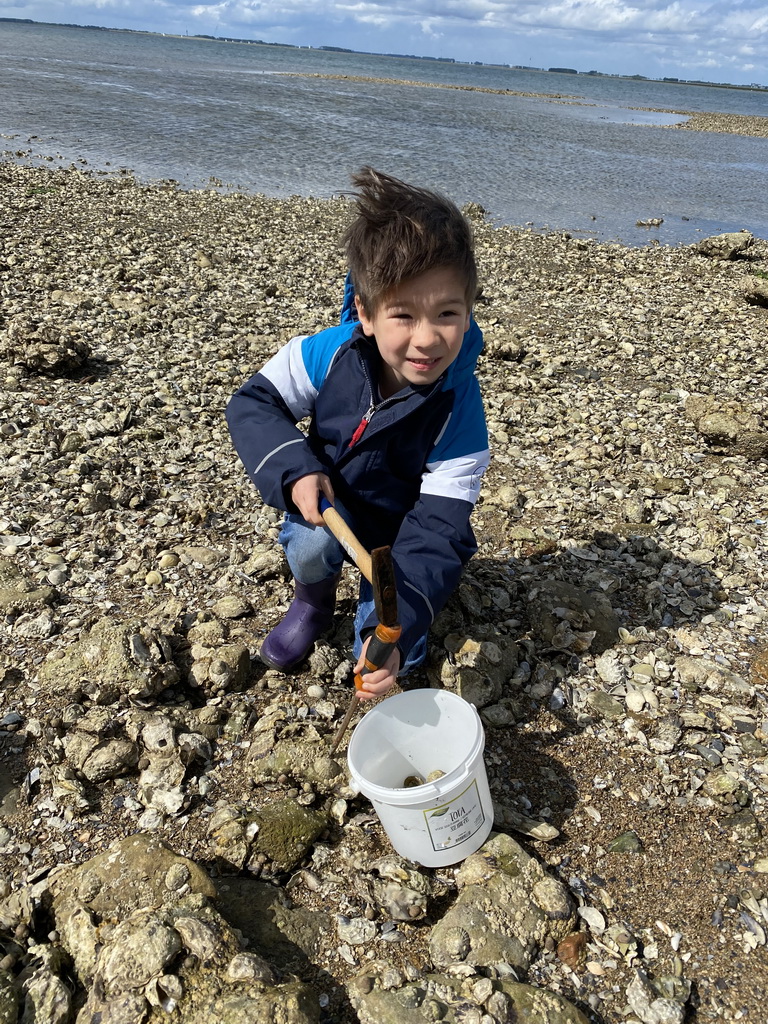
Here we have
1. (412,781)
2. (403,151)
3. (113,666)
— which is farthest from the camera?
(403,151)

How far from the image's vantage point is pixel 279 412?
10.4 feet

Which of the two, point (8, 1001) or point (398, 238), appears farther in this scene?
point (398, 238)

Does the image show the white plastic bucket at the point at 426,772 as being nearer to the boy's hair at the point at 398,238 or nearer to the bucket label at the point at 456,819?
the bucket label at the point at 456,819

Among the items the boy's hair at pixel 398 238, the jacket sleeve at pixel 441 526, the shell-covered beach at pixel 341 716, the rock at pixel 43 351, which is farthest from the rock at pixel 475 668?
the rock at pixel 43 351

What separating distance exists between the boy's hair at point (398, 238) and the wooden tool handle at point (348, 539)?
0.78 meters

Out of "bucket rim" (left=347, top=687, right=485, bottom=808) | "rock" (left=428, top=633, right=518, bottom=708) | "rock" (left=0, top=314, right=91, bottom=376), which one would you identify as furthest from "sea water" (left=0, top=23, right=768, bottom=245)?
"bucket rim" (left=347, top=687, right=485, bottom=808)

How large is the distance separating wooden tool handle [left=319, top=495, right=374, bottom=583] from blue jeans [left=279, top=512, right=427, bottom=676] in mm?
487

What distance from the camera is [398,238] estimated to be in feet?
8.64

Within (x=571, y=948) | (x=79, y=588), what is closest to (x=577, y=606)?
(x=571, y=948)

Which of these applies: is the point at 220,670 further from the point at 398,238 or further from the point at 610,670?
the point at 398,238

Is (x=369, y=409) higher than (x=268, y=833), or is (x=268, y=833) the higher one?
(x=369, y=409)

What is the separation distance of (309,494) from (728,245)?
41.4 feet

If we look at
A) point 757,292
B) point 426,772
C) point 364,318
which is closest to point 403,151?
point 757,292

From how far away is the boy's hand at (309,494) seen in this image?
2.89 meters
